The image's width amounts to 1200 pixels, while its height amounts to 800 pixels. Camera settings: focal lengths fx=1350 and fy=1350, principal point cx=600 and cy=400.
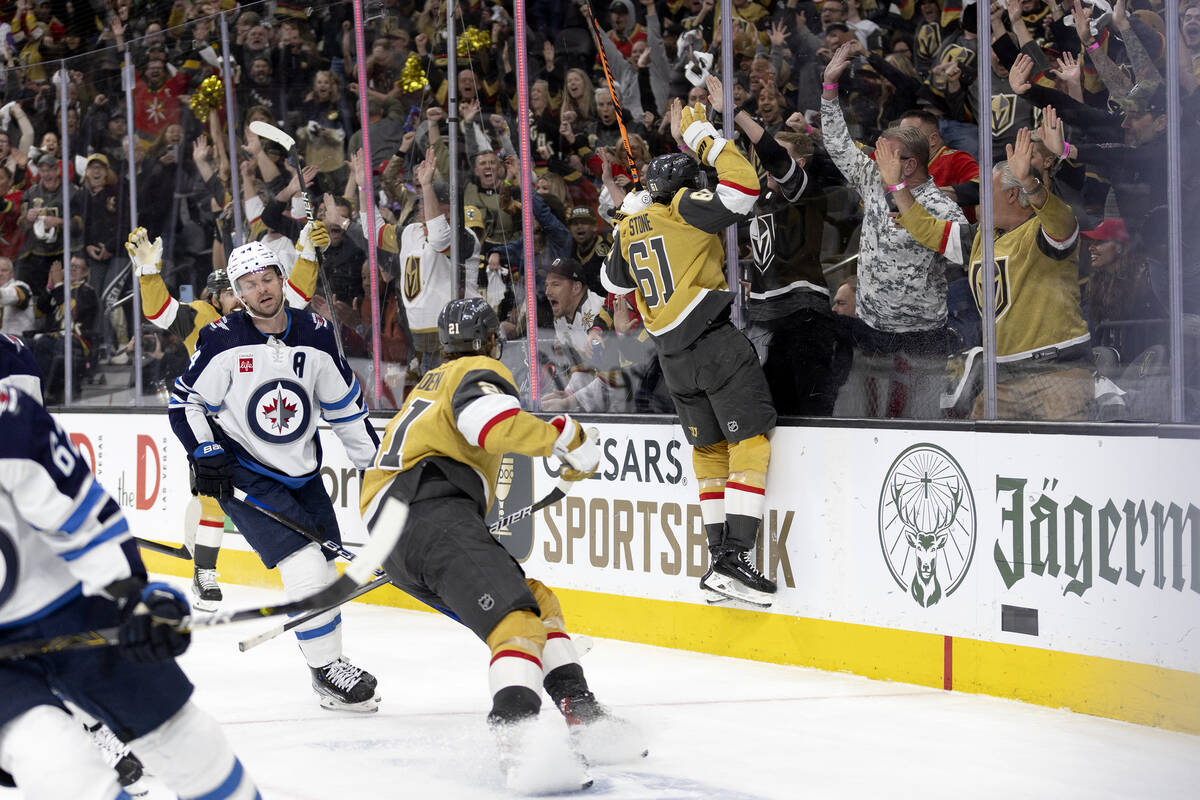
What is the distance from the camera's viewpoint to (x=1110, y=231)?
359 centimetres

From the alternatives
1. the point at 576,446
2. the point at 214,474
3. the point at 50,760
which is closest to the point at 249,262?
the point at 214,474

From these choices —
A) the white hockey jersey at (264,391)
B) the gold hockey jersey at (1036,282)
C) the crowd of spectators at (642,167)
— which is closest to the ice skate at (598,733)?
the white hockey jersey at (264,391)

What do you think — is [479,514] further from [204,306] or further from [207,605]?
[204,306]

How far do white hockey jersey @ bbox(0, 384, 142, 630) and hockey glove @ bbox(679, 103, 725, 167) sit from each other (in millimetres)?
2776

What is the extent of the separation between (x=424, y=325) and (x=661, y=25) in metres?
1.75

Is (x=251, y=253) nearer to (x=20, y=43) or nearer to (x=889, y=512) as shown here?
(x=889, y=512)

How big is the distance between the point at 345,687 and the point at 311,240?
7.10 ft

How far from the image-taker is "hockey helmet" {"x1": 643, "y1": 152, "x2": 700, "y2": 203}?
14.6 ft

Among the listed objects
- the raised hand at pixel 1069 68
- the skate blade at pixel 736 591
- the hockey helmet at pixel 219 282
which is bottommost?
the skate blade at pixel 736 591

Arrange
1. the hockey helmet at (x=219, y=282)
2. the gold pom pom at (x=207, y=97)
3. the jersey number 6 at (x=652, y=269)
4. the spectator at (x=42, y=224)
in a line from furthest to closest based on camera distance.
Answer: the spectator at (x=42, y=224)
the gold pom pom at (x=207, y=97)
the hockey helmet at (x=219, y=282)
the jersey number 6 at (x=652, y=269)

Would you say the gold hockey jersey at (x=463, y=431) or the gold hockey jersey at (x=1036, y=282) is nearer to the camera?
the gold hockey jersey at (x=463, y=431)

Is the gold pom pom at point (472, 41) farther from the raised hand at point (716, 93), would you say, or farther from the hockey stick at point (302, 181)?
the raised hand at point (716, 93)

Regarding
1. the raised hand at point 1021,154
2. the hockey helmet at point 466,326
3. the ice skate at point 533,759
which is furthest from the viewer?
the raised hand at point 1021,154

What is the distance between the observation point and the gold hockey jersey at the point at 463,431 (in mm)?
2865
